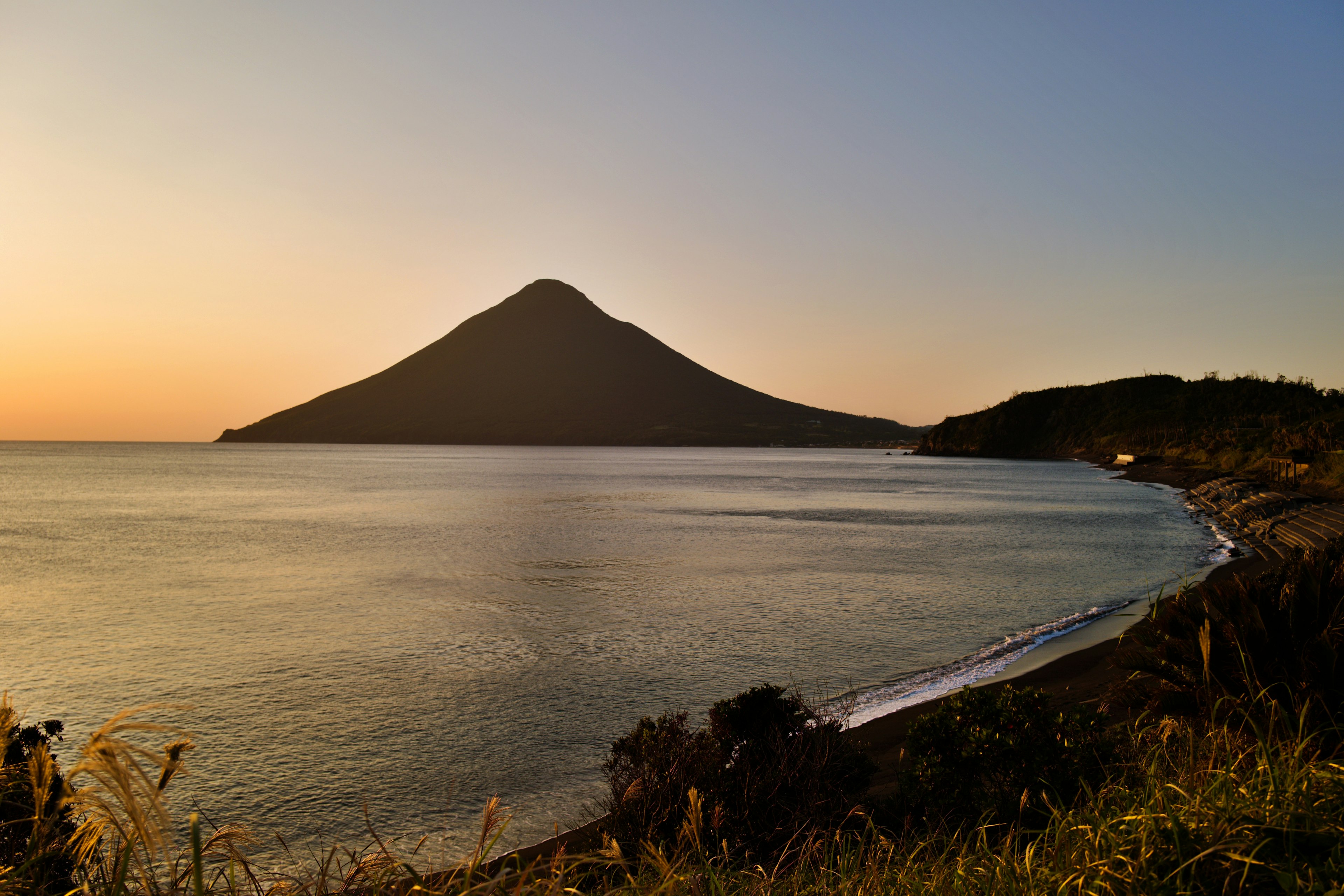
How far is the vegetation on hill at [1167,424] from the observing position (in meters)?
45.6

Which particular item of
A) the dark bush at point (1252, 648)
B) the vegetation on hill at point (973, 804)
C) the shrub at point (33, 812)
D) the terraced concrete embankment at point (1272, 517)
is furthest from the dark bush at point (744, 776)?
the terraced concrete embankment at point (1272, 517)

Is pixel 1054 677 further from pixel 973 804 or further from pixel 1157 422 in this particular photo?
pixel 1157 422

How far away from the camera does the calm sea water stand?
768cm

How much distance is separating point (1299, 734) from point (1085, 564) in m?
19.2

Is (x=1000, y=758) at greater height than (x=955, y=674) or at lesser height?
greater

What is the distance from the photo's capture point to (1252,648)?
208 inches

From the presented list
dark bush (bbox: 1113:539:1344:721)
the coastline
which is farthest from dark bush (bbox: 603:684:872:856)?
dark bush (bbox: 1113:539:1344:721)

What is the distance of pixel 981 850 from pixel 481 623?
11711 millimetres

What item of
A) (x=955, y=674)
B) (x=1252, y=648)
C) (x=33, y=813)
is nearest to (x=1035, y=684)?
(x=955, y=674)

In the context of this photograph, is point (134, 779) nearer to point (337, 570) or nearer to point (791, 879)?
point (791, 879)

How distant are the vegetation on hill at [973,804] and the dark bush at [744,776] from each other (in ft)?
0.05

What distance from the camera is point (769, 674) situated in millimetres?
10625

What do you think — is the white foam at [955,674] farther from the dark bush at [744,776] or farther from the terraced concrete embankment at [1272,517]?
the terraced concrete embankment at [1272,517]

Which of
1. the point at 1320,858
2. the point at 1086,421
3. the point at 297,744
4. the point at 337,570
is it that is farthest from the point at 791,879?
the point at 1086,421
